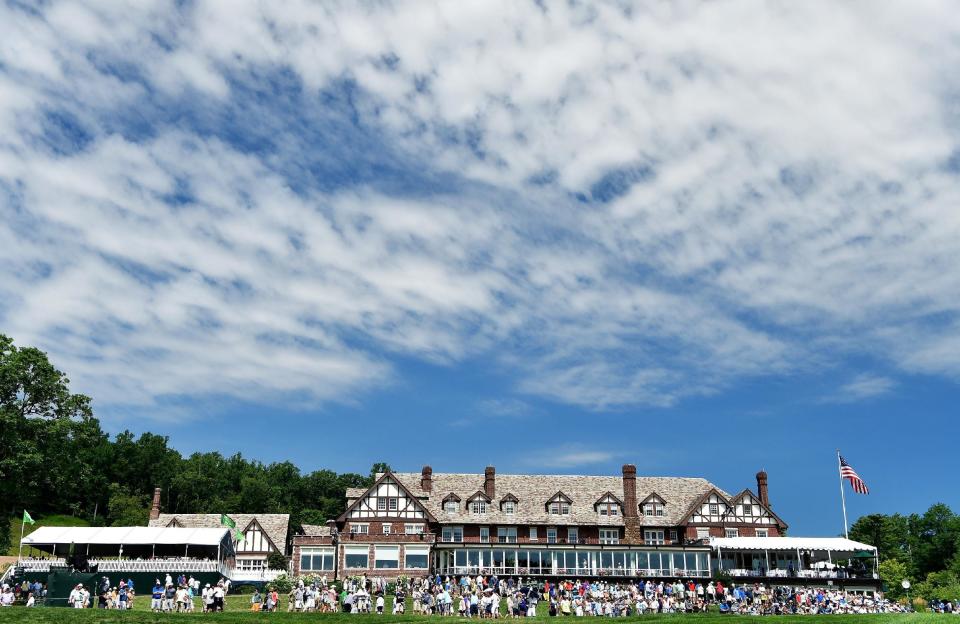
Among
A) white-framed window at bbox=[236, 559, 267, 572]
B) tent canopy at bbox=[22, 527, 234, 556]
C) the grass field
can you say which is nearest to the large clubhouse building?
white-framed window at bbox=[236, 559, 267, 572]

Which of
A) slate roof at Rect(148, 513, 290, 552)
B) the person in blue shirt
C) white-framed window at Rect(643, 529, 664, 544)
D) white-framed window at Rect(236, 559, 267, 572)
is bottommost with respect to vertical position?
the person in blue shirt

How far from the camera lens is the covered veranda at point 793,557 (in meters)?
64.9

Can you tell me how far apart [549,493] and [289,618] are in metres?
41.1

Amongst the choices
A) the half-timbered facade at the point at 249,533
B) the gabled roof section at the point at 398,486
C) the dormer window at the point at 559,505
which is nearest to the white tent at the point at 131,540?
the gabled roof section at the point at 398,486

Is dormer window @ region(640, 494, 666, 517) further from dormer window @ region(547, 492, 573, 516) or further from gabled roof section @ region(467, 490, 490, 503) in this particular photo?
gabled roof section @ region(467, 490, 490, 503)

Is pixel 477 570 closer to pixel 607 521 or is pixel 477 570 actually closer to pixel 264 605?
pixel 607 521

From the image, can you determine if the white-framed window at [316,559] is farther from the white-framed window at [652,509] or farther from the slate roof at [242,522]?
the white-framed window at [652,509]

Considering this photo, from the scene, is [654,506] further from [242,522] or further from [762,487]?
[242,522]

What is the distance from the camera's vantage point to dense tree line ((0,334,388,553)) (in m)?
57.8

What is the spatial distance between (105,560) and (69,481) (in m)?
8.78

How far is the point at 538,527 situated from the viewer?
72625 millimetres

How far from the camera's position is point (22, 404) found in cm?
5872

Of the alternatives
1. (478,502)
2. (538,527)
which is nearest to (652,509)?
(538,527)

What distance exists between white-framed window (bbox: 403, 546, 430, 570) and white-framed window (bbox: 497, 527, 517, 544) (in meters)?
6.70
